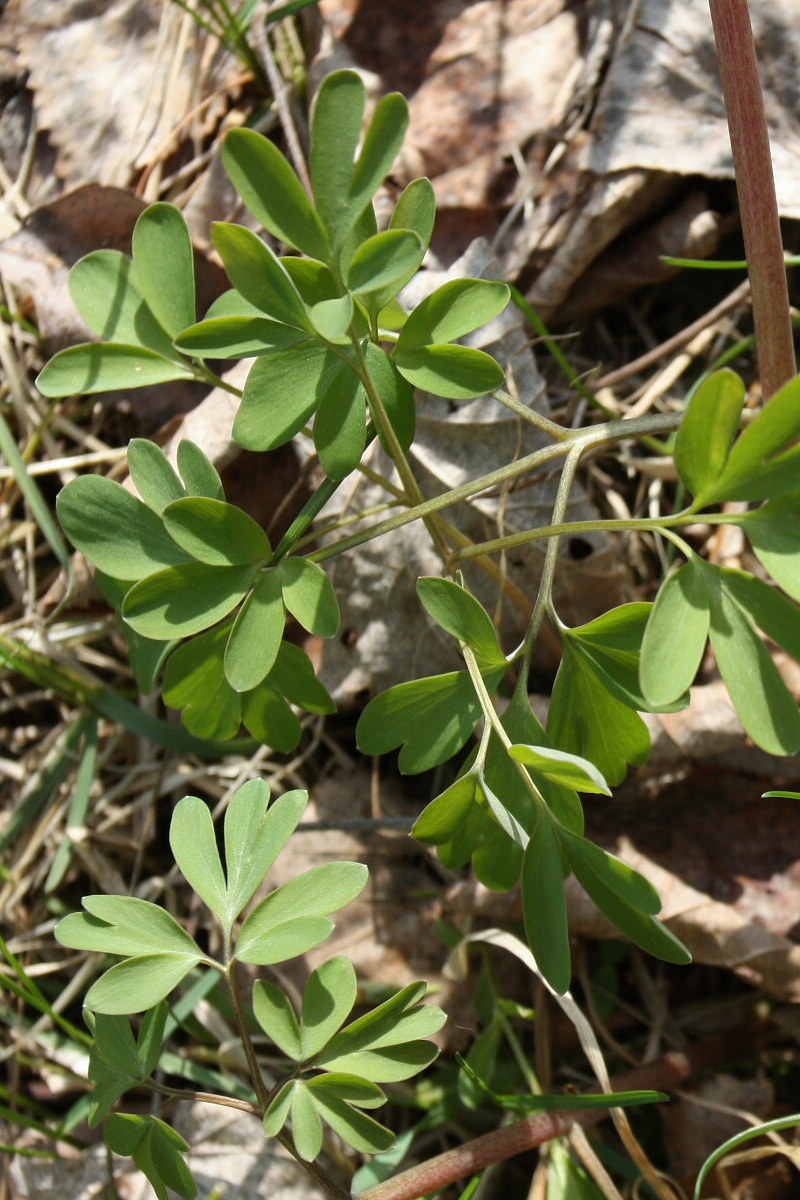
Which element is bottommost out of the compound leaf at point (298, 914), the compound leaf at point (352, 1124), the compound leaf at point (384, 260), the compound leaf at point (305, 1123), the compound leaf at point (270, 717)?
the compound leaf at point (352, 1124)

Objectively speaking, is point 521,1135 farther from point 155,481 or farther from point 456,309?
point 456,309

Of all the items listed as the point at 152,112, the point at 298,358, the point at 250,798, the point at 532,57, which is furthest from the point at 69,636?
the point at 532,57

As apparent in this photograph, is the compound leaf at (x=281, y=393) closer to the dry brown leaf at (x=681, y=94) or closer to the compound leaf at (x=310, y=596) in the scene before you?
the compound leaf at (x=310, y=596)

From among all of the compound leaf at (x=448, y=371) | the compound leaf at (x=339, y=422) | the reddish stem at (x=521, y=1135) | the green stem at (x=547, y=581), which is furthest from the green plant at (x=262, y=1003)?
the compound leaf at (x=448, y=371)

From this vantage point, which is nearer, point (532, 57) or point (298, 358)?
point (298, 358)

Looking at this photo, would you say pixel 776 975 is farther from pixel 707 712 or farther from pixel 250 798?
pixel 250 798

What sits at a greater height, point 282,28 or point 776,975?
point 282,28

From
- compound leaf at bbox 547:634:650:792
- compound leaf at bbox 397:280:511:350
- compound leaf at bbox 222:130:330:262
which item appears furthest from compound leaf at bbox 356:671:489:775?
compound leaf at bbox 222:130:330:262
